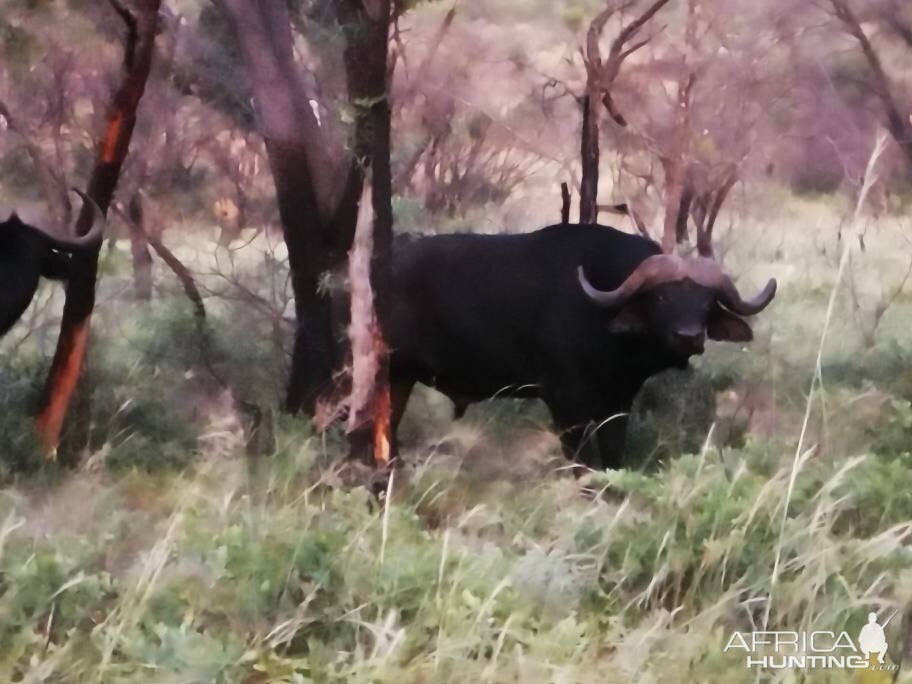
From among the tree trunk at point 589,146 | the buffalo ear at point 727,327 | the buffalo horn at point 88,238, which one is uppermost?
the tree trunk at point 589,146

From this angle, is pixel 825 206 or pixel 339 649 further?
pixel 825 206

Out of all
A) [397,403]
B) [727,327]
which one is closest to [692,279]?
[727,327]

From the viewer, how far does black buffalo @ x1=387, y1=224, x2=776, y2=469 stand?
12.3ft

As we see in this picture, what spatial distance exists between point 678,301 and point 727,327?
259 mm

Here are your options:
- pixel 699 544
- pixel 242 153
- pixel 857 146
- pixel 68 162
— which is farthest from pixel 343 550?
pixel 857 146

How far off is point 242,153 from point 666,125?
170cm

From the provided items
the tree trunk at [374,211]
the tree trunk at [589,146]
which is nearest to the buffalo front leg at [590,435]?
the tree trunk at [374,211]

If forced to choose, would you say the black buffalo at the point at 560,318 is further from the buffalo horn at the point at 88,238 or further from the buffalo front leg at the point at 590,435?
the buffalo horn at the point at 88,238

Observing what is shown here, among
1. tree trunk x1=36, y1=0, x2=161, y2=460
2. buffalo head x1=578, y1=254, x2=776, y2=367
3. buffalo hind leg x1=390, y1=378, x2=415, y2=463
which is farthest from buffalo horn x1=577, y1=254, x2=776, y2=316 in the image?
tree trunk x1=36, y1=0, x2=161, y2=460

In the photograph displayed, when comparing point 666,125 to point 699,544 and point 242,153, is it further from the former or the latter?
point 699,544

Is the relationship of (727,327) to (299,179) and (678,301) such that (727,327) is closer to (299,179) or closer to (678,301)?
(678,301)

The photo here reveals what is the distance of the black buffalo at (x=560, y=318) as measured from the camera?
374cm

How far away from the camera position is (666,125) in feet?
13.5

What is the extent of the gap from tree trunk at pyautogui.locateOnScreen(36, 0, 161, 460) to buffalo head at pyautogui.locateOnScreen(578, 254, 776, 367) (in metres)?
1.72
